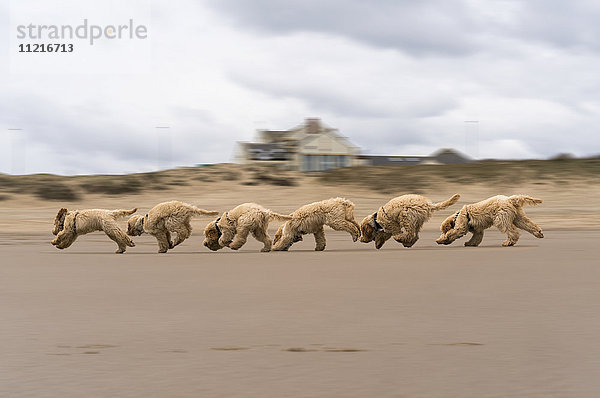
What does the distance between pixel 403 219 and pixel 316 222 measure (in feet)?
5.87

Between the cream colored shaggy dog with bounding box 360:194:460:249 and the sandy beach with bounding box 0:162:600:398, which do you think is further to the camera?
the cream colored shaggy dog with bounding box 360:194:460:249

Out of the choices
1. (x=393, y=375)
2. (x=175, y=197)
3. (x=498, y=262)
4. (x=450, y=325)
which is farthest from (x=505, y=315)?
(x=175, y=197)

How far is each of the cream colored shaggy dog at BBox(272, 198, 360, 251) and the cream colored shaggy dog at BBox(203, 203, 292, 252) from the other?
210 mm

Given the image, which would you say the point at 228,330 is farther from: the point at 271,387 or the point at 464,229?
the point at 464,229

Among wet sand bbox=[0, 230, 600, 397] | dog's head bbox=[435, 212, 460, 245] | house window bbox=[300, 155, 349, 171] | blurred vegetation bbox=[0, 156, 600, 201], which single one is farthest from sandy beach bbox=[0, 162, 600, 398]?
house window bbox=[300, 155, 349, 171]

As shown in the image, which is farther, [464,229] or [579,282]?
[464,229]

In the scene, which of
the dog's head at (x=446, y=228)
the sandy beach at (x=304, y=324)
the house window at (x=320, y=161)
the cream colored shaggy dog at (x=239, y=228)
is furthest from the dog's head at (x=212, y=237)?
the house window at (x=320, y=161)

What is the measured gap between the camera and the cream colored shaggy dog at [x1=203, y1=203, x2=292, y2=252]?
43.8ft

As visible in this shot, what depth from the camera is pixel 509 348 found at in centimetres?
452

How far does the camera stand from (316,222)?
13.5 metres

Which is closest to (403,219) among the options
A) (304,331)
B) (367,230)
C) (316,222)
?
(367,230)

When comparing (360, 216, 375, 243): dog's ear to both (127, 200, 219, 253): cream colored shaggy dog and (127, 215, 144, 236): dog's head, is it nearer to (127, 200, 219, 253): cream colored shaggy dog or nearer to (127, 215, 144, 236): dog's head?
(127, 200, 219, 253): cream colored shaggy dog

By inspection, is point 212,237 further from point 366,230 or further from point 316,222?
point 366,230

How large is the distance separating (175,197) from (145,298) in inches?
932
